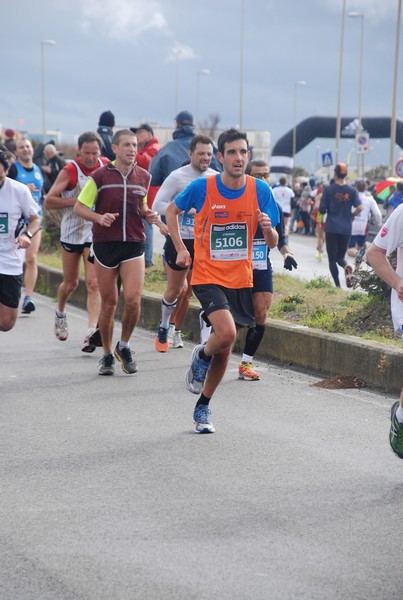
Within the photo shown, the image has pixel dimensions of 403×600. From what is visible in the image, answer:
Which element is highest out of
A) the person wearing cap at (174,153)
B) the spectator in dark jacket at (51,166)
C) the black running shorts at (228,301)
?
the person wearing cap at (174,153)

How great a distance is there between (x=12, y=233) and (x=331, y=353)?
2.82 meters

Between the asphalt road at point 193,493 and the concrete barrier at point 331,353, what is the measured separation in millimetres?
340

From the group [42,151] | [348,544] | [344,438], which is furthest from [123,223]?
[42,151]

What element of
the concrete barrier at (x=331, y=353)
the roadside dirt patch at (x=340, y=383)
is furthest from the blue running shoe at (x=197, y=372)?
the concrete barrier at (x=331, y=353)

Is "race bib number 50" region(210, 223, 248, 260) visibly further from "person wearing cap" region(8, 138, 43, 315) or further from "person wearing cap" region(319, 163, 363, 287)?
"person wearing cap" region(319, 163, 363, 287)

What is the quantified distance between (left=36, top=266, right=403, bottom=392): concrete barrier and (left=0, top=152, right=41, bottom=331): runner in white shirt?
252 cm

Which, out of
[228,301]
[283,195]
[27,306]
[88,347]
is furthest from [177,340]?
[283,195]

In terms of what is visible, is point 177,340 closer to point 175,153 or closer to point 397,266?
point 175,153

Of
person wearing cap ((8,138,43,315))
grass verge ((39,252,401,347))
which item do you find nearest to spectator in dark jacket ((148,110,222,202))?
grass verge ((39,252,401,347))

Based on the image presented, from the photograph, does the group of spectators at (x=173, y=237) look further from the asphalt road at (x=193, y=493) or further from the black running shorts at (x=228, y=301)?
the asphalt road at (x=193, y=493)

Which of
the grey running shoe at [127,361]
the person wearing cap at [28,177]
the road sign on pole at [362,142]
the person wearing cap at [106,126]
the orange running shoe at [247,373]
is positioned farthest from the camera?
the road sign on pole at [362,142]

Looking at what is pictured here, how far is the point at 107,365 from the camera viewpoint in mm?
9641

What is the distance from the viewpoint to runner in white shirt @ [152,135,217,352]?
1004 cm

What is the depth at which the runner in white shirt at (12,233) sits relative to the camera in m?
9.18
